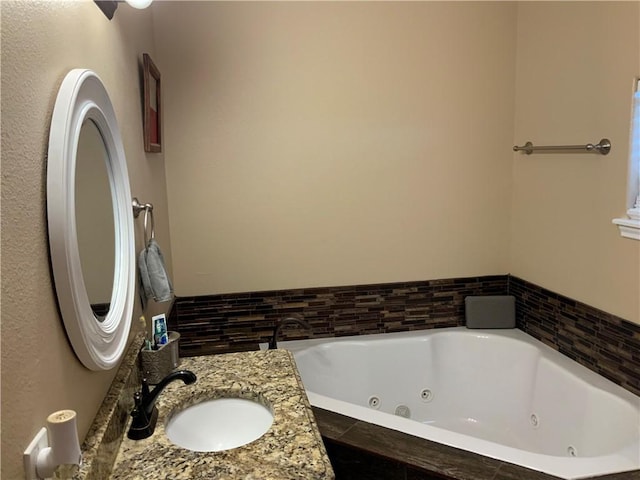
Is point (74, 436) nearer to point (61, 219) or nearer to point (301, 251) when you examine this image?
point (61, 219)

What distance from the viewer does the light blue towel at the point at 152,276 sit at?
1656 millimetres

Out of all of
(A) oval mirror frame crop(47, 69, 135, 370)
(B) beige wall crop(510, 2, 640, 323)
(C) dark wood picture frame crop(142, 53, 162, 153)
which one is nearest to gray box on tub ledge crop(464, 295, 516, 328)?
(B) beige wall crop(510, 2, 640, 323)

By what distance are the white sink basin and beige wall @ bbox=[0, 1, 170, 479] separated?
0.33m

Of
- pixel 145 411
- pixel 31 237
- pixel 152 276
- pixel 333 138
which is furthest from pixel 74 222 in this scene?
pixel 333 138

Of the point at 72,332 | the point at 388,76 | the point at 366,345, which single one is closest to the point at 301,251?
the point at 366,345

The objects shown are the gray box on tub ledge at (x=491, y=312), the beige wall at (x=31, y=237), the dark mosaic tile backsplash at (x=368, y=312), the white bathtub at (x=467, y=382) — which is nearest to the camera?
the beige wall at (x=31, y=237)

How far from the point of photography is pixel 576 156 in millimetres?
2262

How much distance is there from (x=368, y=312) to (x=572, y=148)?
1274 mm

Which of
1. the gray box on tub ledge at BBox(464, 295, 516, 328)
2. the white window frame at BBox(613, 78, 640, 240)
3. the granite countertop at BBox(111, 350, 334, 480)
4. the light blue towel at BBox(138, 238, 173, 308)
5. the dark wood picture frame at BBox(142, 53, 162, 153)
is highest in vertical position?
the dark wood picture frame at BBox(142, 53, 162, 153)

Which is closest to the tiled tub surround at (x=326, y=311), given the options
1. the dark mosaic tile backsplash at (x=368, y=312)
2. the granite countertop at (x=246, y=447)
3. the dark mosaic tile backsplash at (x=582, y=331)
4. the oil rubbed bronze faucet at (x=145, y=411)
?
the dark mosaic tile backsplash at (x=368, y=312)

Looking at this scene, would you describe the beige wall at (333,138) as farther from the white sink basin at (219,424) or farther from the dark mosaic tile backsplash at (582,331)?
the white sink basin at (219,424)

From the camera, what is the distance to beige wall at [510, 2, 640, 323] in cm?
200

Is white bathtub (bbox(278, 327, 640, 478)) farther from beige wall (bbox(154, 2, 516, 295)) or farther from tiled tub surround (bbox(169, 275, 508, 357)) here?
beige wall (bbox(154, 2, 516, 295))

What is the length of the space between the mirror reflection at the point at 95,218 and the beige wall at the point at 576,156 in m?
1.90
